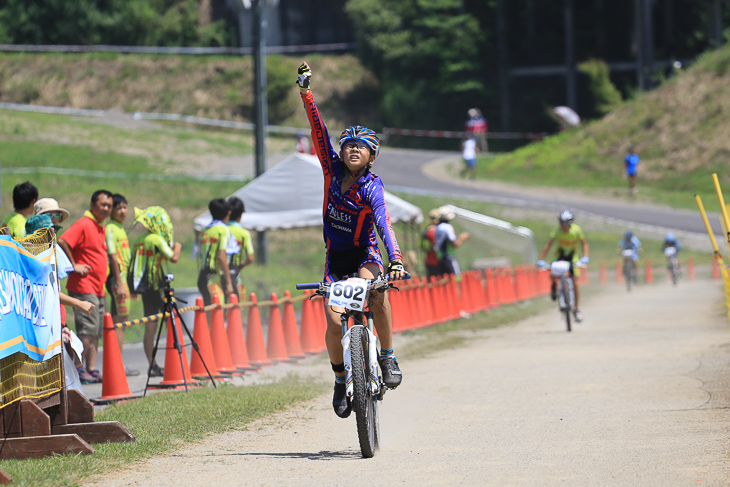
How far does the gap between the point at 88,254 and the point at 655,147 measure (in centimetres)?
4015

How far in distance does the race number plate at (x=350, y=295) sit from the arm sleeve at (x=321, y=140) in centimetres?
102

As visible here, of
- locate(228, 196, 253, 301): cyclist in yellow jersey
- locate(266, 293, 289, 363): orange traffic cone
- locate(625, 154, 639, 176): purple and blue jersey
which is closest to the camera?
locate(266, 293, 289, 363): orange traffic cone

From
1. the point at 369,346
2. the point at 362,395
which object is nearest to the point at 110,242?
the point at 369,346

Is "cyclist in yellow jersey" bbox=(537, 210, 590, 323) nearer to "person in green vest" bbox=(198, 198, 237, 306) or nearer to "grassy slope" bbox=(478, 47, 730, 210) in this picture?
"person in green vest" bbox=(198, 198, 237, 306)

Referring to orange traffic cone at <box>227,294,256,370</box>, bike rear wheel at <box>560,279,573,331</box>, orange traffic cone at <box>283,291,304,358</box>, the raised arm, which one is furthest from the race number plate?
bike rear wheel at <box>560,279,573,331</box>

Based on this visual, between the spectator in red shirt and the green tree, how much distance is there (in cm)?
4944

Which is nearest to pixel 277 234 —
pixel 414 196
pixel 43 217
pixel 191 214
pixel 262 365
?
pixel 191 214

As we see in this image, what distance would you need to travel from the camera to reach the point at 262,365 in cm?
1341

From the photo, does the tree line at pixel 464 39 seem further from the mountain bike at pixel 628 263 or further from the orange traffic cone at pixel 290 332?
the orange traffic cone at pixel 290 332

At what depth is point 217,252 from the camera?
1327cm

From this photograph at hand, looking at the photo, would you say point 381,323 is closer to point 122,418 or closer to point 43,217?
point 122,418

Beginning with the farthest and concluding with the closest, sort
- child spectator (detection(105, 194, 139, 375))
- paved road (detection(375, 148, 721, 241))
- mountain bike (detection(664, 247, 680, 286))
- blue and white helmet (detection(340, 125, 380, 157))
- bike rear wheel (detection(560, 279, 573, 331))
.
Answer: paved road (detection(375, 148, 721, 241)) < mountain bike (detection(664, 247, 680, 286)) < bike rear wheel (detection(560, 279, 573, 331)) < child spectator (detection(105, 194, 139, 375)) < blue and white helmet (detection(340, 125, 380, 157))

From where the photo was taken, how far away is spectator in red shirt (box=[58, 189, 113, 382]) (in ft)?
37.6

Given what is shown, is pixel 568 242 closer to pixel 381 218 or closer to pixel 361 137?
pixel 361 137
